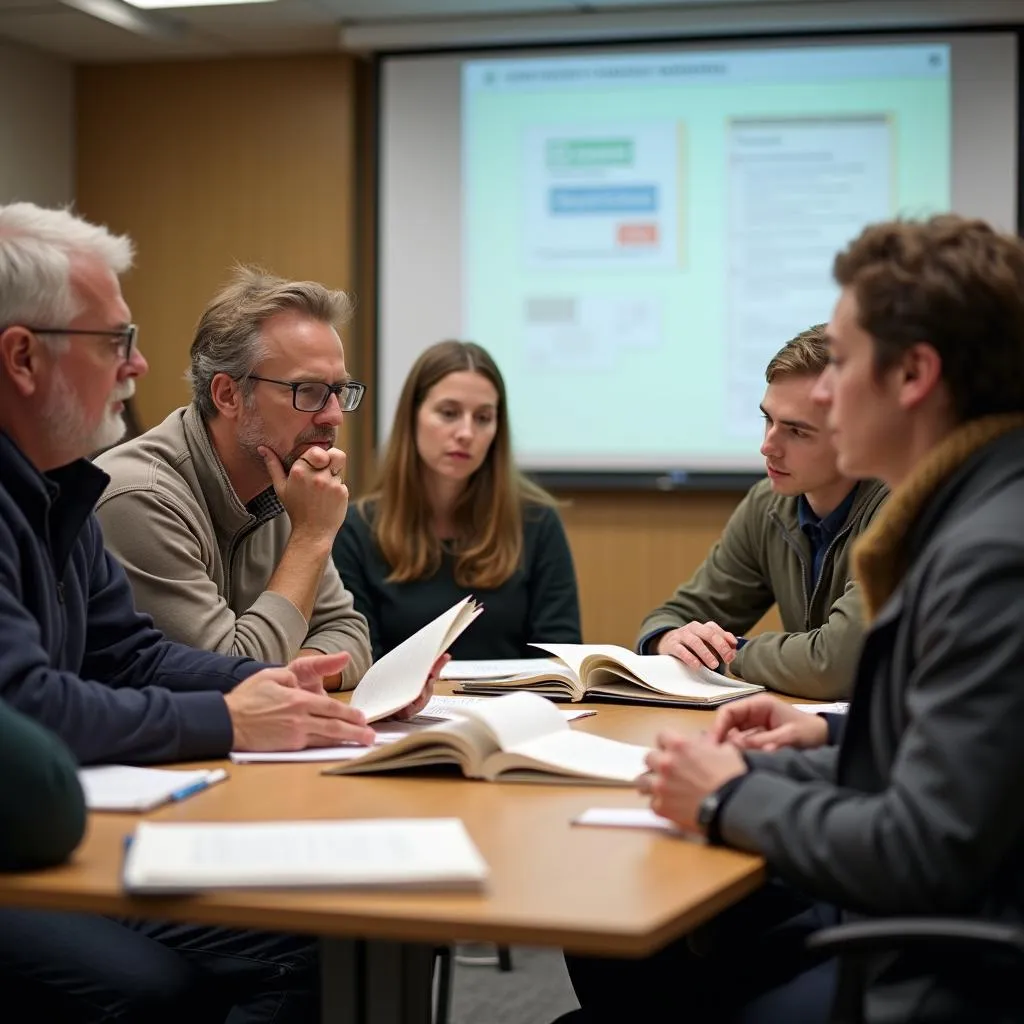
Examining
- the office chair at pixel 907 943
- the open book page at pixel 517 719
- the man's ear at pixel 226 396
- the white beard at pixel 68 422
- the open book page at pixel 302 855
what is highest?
the man's ear at pixel 226 396

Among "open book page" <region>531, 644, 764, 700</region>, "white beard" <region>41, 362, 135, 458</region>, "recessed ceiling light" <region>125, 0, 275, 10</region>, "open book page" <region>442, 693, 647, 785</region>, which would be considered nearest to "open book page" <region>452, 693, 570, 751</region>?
"open book page" <region>442, 693, 647, 785</region>

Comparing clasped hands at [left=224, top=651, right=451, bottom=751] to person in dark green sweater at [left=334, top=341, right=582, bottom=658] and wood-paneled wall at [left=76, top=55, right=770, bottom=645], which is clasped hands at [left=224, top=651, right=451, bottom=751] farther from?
wood-paneled wall at [left=76, top=55, right=770, bottom=645]

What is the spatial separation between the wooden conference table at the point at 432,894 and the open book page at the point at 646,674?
26.9 inches

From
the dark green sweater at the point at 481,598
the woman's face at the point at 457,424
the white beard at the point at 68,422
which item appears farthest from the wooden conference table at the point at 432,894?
the woman's face at the point at 457,424

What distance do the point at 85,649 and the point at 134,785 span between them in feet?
1.44

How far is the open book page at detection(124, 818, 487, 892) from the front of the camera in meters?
1.25

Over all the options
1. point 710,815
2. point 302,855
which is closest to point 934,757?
point 710,815

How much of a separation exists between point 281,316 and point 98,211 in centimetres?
346

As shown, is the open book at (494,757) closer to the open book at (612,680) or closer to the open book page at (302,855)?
the open book page at (302,855)

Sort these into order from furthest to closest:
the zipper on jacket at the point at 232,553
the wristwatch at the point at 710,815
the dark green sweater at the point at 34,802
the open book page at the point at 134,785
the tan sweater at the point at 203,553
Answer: the zipper on jacket at the point at 232,553, the tan sweater at the point at 203,553, the open book page at the point at 134,785, the wristwatch at the point at 710,815, the dark green sweater at the point at 34,802

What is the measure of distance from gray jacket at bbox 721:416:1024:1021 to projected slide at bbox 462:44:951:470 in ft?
11.9

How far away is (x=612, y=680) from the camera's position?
2445mm

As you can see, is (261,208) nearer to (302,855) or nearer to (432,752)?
(432,752)

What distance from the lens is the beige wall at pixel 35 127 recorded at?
5.25 metres
